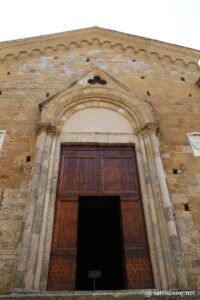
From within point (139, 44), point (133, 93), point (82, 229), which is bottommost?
point (82, 229)

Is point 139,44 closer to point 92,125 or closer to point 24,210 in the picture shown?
point 92,125

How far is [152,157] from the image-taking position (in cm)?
727

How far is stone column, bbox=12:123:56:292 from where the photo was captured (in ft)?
Result: 17.2

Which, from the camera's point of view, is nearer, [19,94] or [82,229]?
[19,94]

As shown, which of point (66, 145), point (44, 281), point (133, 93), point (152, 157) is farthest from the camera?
point (133, 93)

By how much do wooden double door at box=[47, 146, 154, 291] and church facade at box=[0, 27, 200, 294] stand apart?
25 millimetres

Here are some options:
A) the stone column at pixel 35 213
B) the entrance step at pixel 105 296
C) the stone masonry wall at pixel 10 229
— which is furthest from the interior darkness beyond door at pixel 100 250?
the entrance step at pixel 105 296

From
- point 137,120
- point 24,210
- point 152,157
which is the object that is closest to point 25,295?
point 24,210

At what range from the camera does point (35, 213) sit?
6098 mm

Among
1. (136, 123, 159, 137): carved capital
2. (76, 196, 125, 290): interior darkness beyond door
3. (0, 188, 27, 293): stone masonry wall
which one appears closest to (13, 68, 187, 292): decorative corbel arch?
(136, 123, 159, 137): carved capital

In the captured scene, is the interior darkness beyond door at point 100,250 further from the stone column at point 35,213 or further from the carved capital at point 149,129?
the carved capital at point 149,129

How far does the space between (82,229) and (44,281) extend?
4.22 m

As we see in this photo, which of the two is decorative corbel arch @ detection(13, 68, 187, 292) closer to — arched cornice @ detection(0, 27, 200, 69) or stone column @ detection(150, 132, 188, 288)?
stone column @ detection(150, 132, 188, 288)

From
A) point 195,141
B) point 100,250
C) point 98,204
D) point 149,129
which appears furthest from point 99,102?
point 100,250
